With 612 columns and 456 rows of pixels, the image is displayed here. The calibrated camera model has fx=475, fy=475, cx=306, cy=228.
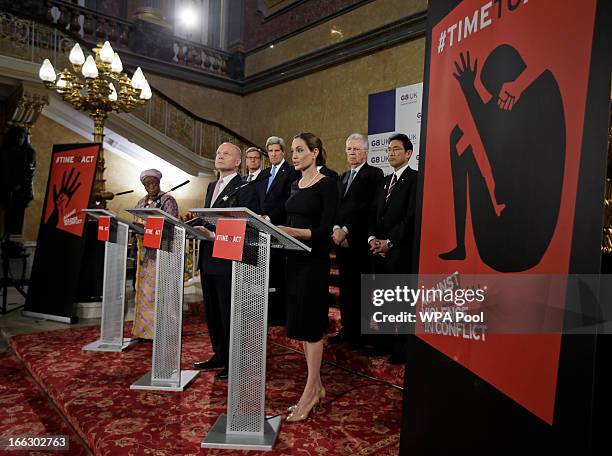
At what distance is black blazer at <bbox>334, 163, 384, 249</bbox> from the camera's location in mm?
3252

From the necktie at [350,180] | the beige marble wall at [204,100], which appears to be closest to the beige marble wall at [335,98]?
the beige marble wall at [204,100]

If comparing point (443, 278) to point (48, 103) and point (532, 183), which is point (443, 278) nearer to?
point (532, 183)

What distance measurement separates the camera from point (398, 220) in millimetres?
2932

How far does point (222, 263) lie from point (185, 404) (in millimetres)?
763

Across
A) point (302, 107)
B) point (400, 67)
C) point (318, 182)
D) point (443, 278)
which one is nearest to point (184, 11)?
point (302, 107)

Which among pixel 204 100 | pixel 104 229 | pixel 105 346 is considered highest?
pixel 204 100

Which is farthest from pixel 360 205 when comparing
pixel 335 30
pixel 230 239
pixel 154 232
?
pixel 335 30

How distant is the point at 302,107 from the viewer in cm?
881

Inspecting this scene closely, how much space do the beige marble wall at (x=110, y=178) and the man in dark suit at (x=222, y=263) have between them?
16.8 ft

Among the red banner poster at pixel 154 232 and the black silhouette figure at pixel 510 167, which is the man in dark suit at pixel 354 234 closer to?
the red banner poster at pixel 154 232

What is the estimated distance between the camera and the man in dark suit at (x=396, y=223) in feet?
9.31

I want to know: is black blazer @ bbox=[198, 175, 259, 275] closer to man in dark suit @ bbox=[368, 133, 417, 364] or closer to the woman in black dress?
the woman in black dress

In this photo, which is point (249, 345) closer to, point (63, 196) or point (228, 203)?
point (228, 203)

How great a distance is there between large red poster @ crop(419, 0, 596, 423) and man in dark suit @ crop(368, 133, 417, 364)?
123 cm
